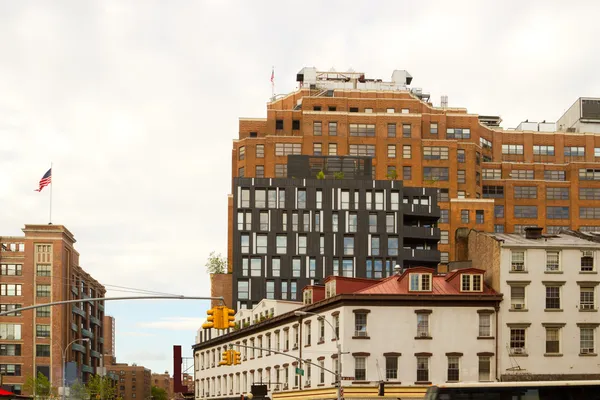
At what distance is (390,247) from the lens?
147 m

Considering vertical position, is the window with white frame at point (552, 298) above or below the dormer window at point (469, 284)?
below

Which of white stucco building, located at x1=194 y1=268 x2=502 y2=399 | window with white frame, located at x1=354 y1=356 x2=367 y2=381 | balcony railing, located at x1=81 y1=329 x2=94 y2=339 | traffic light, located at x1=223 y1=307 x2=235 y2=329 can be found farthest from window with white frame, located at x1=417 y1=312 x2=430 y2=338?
balcony railing, located at x1=81 y1=329 x2=94 y2=339

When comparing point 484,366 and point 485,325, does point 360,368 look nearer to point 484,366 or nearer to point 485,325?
point 484,366

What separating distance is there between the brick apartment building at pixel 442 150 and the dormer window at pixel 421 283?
7342cm

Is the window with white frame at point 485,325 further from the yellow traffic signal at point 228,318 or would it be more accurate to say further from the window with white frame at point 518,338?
the yellow traffic signal at point 228,318

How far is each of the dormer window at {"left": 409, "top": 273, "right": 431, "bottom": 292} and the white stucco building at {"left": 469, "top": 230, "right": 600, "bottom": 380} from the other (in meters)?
5.83

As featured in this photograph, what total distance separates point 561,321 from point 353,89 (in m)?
103

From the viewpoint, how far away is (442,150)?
6644 inches

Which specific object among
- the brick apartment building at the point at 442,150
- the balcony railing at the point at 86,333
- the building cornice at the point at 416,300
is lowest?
the balcony railing at the point at 86,333

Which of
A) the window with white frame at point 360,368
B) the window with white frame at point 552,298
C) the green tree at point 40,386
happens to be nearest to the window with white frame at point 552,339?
the window with white frame at point 552,298

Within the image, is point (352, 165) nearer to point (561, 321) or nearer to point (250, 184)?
point (250, 184)

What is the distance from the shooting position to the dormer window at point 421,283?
8188 centimetres

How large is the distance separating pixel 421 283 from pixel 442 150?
293ft

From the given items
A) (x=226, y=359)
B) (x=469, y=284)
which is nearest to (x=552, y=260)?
(x=469, y=284)
